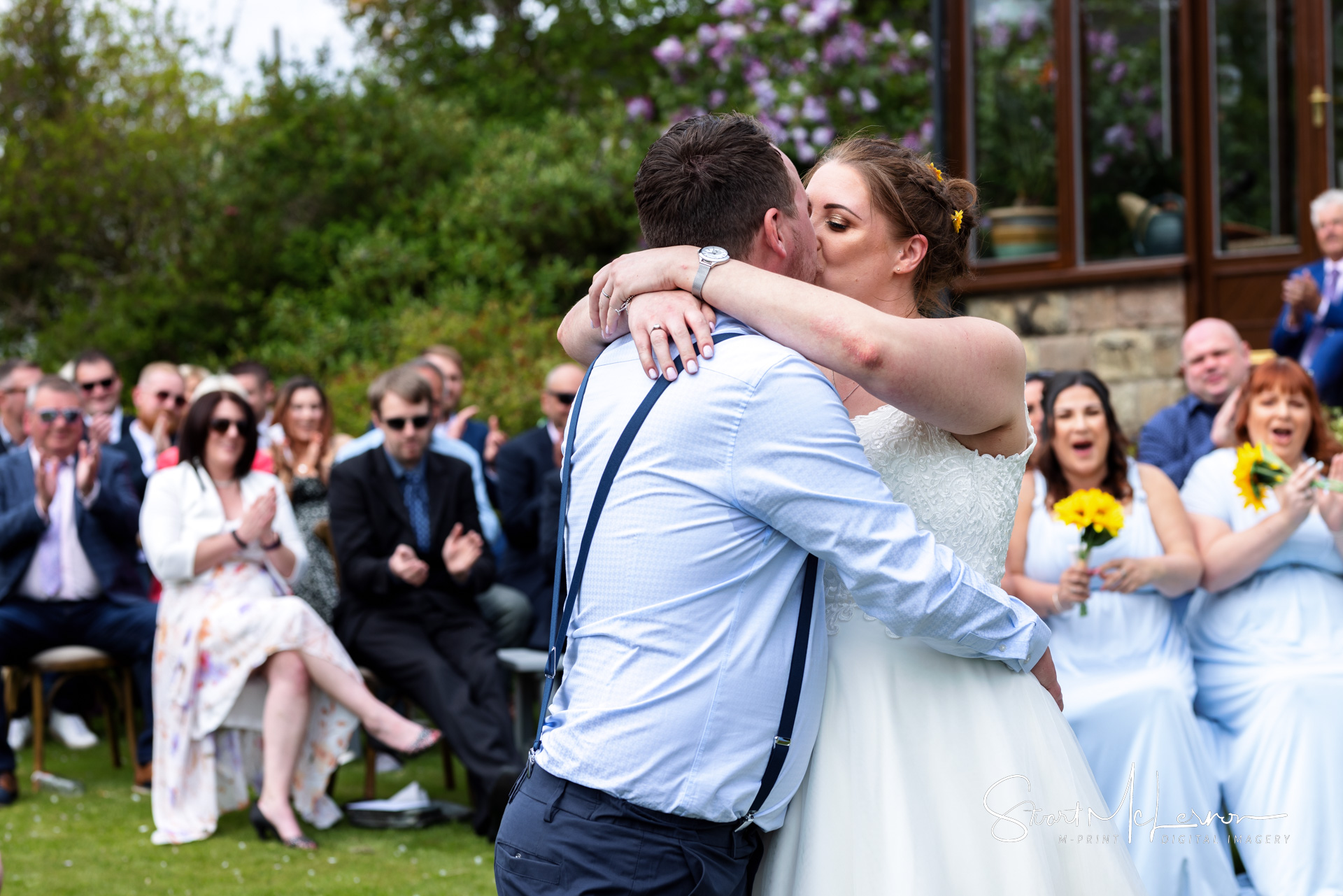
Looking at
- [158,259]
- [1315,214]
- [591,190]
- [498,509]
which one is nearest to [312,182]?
[158,259]

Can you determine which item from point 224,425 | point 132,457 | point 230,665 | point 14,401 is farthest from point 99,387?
point 230,665

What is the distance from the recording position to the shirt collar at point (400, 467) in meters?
6.80

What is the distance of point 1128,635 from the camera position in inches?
206

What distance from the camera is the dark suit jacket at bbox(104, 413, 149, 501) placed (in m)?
7.70

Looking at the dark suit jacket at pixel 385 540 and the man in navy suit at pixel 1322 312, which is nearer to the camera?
the dark suit jacket at pixel 385 540

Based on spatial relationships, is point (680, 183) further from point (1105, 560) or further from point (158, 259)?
point (158, 259)

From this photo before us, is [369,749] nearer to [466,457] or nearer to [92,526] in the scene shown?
[466,457]

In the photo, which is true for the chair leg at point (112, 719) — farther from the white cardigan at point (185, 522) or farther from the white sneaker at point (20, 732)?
the white cardigan at point (185, 522)

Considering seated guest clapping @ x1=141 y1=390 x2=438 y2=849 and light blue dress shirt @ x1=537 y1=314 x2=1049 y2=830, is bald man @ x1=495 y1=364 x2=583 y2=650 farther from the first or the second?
light blue dress shirt @ x1=537 y1=314 x2=1049 y2=830

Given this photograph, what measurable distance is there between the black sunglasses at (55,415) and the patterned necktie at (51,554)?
0.44 meters

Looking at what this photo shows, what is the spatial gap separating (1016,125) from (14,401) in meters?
7.96

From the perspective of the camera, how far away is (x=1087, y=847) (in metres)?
2.30

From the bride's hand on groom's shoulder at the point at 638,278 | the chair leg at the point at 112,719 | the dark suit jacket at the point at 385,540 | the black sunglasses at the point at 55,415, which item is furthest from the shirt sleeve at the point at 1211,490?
the chair leg at the point at 112,719

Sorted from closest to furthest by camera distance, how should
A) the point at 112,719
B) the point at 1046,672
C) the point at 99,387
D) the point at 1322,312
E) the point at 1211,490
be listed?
the point at 1046,672 → the point at 1211,490 → the point at 112,719 → the point at 1322,312 → the point at 99,387
